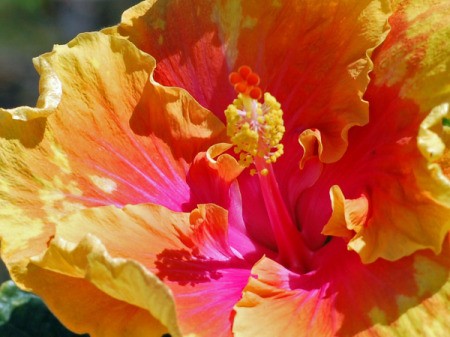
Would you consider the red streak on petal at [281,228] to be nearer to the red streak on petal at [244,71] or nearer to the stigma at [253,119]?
the stigma at [253,119]

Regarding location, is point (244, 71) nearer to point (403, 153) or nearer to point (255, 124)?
point (255, 124)

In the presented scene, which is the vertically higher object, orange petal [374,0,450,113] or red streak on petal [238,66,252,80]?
red streak on petal [238,66,252,80]

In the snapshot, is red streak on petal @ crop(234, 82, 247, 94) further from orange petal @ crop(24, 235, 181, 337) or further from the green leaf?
the green leaf

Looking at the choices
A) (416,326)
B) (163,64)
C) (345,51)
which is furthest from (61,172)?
(416,326)

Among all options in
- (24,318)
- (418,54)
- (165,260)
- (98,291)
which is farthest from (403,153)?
(24,318)

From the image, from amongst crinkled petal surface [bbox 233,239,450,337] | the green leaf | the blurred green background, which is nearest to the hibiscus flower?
crinkled petal surface [bbox 233,239,450,337]

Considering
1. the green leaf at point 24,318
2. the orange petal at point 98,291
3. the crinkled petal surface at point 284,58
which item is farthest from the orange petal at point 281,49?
the green leaf at point 24,318

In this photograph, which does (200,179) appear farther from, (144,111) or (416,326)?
(416,326)
